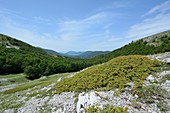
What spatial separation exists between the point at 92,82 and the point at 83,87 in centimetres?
131

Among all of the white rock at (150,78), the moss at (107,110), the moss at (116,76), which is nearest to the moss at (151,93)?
the moss at (116,76)

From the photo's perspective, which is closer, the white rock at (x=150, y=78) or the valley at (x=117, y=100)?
the valley at (x=117, y=100)

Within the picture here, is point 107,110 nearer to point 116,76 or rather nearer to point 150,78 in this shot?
point 116,76

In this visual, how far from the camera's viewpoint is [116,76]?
2047 cm

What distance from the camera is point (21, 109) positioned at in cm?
2158

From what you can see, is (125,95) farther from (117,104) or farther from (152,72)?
(152,72)

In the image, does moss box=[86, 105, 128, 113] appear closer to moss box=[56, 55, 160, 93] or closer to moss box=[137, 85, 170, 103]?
moss box=[137, 85, 170, 103]

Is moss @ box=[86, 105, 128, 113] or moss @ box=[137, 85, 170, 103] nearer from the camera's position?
moss @ box=[86, 105, 128, 113]

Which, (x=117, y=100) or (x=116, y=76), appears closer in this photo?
(x=117, y=100)

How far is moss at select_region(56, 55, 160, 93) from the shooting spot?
19453mm

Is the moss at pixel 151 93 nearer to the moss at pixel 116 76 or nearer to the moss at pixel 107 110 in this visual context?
the moss at pixel 116 76

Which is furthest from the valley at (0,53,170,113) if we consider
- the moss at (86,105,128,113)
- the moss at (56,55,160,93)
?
the moss at (56,55,160,93)

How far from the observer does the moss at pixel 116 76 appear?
1945cm

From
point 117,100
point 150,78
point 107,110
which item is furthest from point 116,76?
point 107,110
